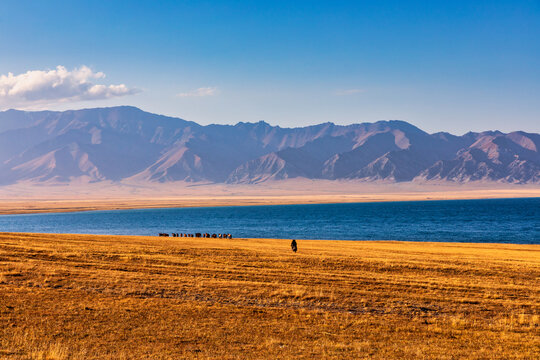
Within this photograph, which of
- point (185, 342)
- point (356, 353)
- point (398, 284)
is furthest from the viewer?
point (398, 284)

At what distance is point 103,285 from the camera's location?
2450 centimetres

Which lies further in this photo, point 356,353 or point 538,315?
point 538,315

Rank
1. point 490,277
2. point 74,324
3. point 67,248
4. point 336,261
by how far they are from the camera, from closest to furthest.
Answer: point 74,324 → point 490,277 → point 336,261 → point 67,248

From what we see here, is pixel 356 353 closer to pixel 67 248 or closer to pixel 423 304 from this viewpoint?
pixel 423 304

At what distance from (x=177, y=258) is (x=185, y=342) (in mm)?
18955

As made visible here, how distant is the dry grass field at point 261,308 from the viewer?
50.6 ft

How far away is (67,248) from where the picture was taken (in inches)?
1494

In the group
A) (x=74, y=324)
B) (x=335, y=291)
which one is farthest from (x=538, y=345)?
(x=74, y=324)

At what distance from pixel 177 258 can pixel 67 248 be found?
351 inches

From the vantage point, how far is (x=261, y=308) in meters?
20.8

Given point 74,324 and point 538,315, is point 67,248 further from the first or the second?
point 538,315

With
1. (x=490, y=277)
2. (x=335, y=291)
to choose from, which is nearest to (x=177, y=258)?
(x=335, y=291)

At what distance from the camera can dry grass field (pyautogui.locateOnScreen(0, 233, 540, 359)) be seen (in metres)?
15.4

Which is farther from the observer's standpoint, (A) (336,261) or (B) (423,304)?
(A) (336,261)
